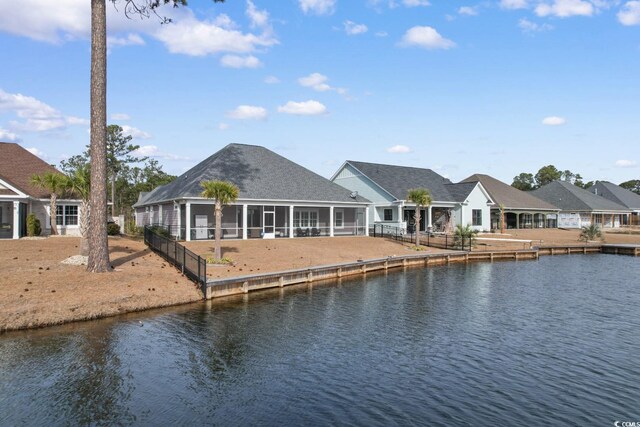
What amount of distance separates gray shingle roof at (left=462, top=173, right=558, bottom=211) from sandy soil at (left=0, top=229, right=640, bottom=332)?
32602 mm

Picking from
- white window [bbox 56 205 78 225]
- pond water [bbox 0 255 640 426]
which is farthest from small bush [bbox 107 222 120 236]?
pond water [bbox 0 255 640 426]

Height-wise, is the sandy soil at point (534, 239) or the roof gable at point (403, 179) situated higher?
the roof gable at point (403, 179)

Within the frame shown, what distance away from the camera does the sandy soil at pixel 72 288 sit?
648 inches

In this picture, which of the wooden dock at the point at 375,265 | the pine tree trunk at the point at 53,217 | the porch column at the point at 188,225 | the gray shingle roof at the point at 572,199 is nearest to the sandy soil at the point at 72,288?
the wooden dock at the point at 375,265

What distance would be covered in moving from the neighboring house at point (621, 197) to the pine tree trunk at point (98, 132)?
3403 inches

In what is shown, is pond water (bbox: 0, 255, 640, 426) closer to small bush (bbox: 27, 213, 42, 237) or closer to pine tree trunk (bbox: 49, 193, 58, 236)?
small bush (bbox: 27, 213, 42, 237)

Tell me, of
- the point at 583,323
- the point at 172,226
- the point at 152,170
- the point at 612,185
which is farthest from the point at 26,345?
the point at 612,185

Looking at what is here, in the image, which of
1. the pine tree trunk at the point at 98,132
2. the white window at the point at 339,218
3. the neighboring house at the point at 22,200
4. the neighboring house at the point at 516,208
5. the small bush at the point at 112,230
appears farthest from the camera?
the neighboring house at the point at 516,208

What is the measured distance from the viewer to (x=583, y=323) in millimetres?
17625

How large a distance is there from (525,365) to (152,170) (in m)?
80.3

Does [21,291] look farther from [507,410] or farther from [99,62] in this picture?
[507,410]

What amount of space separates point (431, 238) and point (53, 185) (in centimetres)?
3454

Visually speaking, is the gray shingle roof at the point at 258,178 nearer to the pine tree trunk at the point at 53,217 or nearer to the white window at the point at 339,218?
the white window at the point at 339,218

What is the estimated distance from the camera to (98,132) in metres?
21.7
